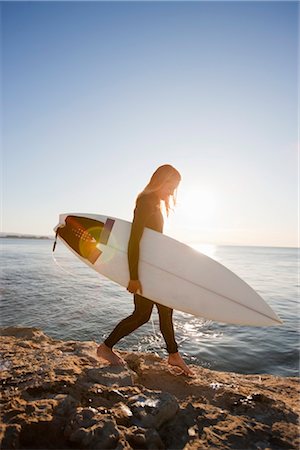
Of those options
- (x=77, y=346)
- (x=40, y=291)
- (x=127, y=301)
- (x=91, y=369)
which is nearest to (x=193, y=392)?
(x=91, y=369)

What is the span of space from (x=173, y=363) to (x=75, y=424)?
Result: 4.88 feet

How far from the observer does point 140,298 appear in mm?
3010

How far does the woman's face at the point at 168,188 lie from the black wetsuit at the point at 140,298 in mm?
93

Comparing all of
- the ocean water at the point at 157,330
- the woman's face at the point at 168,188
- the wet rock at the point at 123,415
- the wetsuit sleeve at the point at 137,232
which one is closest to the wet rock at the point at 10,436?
the wet rock at the point at 123,415

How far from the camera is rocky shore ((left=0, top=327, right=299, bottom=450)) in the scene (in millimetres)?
1731

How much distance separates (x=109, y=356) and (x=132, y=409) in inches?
37.3

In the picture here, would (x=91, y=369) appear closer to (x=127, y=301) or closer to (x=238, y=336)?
(x=238, y=336)

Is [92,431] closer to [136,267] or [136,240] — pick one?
[136,267]

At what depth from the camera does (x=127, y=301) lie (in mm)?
8172

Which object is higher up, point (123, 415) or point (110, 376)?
point (123, 415)

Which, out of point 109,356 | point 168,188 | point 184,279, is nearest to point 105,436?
point 109,356

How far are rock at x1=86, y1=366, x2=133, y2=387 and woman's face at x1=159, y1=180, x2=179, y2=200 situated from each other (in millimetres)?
1762

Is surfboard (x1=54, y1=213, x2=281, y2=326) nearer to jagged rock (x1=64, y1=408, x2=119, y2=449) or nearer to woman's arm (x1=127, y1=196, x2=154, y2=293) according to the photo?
woman's arm (x1=127, y1=196, x2=154, y2=293)

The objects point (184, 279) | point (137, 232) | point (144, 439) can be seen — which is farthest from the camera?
point (184, 279)
